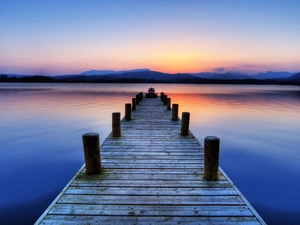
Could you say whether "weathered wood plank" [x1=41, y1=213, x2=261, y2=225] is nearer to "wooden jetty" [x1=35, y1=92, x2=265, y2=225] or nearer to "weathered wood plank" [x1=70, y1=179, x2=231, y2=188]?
"wooden jetty" [x1=35, y1=92, x2=265, y2=225]

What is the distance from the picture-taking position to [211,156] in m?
4.58

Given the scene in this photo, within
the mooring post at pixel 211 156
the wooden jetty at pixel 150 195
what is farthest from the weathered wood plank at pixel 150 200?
the mooring post at pixel 211 156

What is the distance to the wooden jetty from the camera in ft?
11.2

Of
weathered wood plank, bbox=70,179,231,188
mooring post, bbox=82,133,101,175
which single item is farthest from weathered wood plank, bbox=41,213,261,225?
mooring post, bbox=82,133,101,175

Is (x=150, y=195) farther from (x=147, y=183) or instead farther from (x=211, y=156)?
(x=211, y=156)

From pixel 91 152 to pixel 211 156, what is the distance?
2.70 meters

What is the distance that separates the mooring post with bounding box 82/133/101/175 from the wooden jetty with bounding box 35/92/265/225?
0.57 ft

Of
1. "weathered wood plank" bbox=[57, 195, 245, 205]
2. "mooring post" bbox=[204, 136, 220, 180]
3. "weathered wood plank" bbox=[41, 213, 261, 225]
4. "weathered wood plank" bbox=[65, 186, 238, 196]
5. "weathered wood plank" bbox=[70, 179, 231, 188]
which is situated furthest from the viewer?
"mooring post" bbox=[204, 136, 220, 180]

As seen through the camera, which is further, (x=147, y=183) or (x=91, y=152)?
(x=91, y=152)

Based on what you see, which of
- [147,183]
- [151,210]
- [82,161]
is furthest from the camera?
[82,161]

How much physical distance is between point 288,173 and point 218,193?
627 cm

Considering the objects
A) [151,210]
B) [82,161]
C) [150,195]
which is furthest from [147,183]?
[82,161]

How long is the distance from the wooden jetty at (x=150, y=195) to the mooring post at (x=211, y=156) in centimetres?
16

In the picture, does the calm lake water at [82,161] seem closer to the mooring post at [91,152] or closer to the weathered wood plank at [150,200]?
the mooring post at [91,152]
